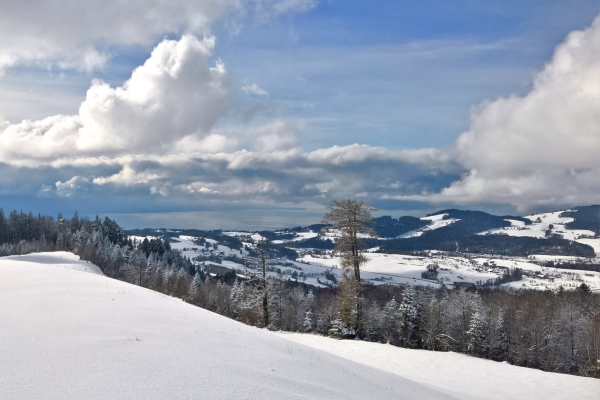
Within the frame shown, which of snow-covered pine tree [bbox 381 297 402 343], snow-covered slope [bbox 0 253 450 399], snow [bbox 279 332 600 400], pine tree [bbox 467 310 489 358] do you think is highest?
snow-covered slope [bbox 0 253 450 399]

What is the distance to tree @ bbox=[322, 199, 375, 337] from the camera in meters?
27.1

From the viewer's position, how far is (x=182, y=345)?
8.24 meters

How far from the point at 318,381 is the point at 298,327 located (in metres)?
66.1

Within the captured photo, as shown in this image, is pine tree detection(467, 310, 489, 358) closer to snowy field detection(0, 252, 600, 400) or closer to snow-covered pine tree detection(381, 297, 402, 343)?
snow-covered pine tree detection(381, 297, 402, 343)

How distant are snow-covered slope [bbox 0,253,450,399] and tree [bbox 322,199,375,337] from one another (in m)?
15.4

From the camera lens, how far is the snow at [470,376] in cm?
1591

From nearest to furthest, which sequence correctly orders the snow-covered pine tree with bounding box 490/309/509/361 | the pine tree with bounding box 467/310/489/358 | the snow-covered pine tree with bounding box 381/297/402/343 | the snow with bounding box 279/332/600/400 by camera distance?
the snow with bounding box 279/332/600/400
the pine tree with bounding box 467/310/489/358
the snow-covered pine tree with bounding box 490/309/509/361
the snow-covered pine tree with bounding box 381/297/402/343

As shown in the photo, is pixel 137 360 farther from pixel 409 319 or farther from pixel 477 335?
pixel 409 319

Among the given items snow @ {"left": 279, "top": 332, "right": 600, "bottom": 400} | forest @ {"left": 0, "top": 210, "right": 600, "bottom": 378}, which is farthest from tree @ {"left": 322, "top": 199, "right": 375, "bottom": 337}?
snow @ {"left": 279, "top": 332, "right": 600, "bottom": 400}

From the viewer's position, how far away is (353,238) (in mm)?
27219

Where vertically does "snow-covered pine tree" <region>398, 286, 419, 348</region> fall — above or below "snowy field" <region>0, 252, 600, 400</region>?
below

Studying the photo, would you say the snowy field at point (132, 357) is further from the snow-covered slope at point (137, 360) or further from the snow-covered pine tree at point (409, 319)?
the snow-covered pine tree at point (409, 319)

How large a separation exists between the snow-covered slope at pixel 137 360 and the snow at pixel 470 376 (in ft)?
17.6

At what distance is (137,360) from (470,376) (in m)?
16.9
